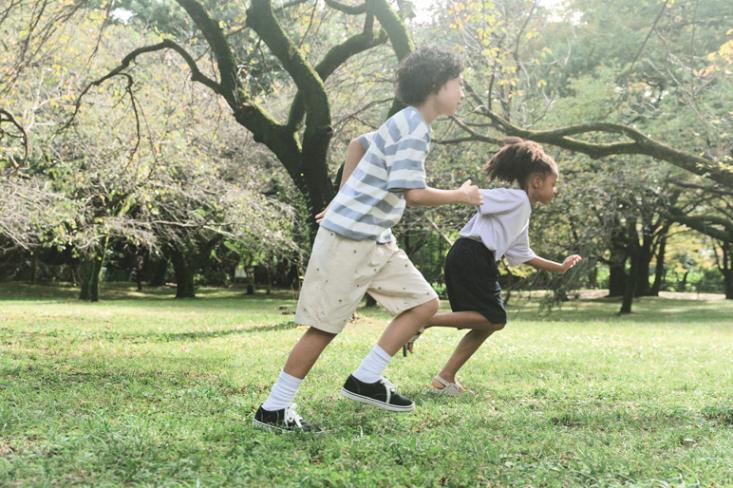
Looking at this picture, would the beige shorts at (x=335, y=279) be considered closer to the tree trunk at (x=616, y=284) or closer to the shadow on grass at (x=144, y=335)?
the shadow on grass at (x=144, y=335)

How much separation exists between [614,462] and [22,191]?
13.1 meters

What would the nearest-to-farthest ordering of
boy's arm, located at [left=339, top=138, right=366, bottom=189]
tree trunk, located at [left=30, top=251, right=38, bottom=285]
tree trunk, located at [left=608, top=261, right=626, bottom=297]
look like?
boy's arm, located at [left=339, top=138, right=366, bottom=189] → tree trunk, located at [left=30, top=251, right=38, bottom=285] → tree trunk, located at [left=608, top=261, right=626, bottom=297]

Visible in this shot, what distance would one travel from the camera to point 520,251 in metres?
4.91

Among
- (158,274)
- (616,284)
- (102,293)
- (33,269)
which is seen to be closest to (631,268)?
(616,284)

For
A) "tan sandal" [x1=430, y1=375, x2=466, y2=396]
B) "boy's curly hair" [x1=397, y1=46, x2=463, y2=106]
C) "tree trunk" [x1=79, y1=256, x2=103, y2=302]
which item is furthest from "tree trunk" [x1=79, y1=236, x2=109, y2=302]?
"boy's curly hair" [x1=397, y1=46, x2=463, y2=106]

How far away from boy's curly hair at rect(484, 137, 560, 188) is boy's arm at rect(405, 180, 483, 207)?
1.45m

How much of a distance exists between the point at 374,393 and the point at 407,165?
4.15 ft

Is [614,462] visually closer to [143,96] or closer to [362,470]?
[362,470]

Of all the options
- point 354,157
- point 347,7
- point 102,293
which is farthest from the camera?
point 102,293

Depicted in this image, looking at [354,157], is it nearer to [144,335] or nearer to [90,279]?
[144,335]

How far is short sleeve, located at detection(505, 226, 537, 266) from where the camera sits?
16.0ft

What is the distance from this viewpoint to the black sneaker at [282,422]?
3557mm

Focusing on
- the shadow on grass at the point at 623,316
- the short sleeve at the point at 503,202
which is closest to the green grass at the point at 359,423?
the short sleeve at the point at 503,202

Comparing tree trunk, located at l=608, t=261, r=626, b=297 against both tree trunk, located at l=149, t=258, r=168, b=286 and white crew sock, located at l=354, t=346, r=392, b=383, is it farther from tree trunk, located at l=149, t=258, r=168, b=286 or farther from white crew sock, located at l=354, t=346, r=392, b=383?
white crew sock, located at l=354, t=346, r=392, b=383
